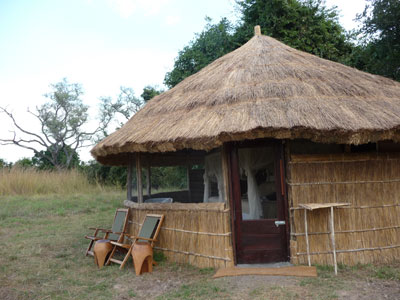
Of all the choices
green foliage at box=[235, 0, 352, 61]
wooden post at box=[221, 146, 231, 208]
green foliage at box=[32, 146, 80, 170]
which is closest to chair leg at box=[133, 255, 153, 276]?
wooden post at box=[221, 146, 231, 208]

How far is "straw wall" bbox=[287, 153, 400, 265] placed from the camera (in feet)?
17.4

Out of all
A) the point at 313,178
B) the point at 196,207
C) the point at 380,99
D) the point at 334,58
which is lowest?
the point at 196,207

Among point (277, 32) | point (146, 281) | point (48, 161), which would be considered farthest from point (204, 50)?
point (48, 161)

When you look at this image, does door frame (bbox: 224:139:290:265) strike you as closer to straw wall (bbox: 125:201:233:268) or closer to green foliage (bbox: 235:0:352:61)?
straw wall (bbox: 125:201:233:268)

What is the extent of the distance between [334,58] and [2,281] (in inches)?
436

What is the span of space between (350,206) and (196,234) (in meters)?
2.27

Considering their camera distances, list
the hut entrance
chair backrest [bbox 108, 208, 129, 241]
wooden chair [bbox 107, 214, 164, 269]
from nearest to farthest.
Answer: the hut entrance
wooden chair [bbox 107, 214, 164, 269]
chair backrest [bbox 108, 208, 129, 241]

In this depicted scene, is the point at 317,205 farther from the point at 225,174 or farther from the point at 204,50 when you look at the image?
the point at 204,50

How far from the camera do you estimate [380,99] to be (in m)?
5.71

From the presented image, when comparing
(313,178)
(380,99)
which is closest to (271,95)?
(313,178)

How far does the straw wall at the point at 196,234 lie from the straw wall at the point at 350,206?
98 centimetres

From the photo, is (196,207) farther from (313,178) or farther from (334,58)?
(334,58)

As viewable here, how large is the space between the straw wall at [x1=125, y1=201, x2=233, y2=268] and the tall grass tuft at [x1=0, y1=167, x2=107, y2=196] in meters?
10.9

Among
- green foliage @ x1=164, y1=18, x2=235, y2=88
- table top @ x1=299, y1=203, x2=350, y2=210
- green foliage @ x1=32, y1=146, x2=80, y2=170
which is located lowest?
table top @ x1=299, y1=203, x2=350, y2=210
